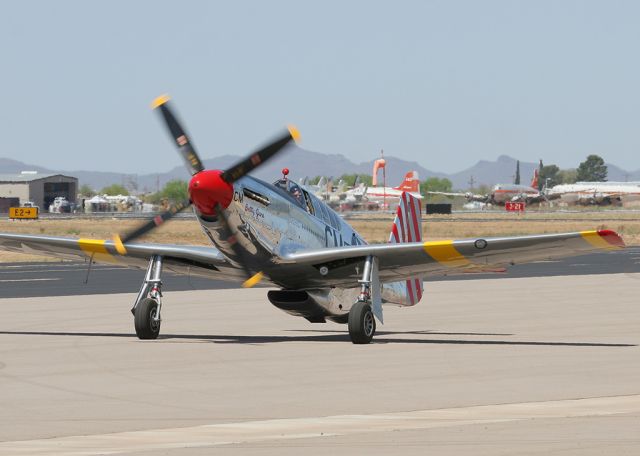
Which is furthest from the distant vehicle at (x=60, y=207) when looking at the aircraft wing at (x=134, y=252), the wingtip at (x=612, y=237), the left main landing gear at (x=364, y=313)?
the wingtip at (x=612, y=237)

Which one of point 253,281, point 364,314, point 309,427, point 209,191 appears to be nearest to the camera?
point 309,427

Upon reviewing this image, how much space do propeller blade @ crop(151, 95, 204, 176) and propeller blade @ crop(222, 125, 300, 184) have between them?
1.97ft

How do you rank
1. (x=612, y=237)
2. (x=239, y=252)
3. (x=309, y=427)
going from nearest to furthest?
(x=309, y=427), (x=612, y=237), (x=239, y=252)

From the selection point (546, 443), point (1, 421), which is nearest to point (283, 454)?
point (546, 443)

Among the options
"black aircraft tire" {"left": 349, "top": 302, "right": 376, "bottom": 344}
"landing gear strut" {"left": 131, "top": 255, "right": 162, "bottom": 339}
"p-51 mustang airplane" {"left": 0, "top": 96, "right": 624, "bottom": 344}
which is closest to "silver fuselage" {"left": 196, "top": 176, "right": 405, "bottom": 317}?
"p-51 mustang airplane" {"left": 0, "top": 96, "right": 624, "bottom": 344}

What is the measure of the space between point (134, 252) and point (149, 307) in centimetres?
178

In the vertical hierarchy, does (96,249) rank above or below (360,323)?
above

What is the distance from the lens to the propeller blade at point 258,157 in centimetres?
1855

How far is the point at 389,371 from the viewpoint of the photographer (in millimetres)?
16438

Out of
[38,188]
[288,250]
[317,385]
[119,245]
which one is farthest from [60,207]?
[317,385]

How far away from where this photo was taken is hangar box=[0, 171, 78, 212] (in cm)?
18550

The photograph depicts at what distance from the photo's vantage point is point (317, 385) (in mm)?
14883

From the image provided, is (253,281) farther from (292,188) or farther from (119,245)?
(119,245)

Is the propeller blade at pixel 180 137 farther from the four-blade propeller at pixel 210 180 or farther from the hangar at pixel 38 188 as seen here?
the hangar at pixel 38 188
